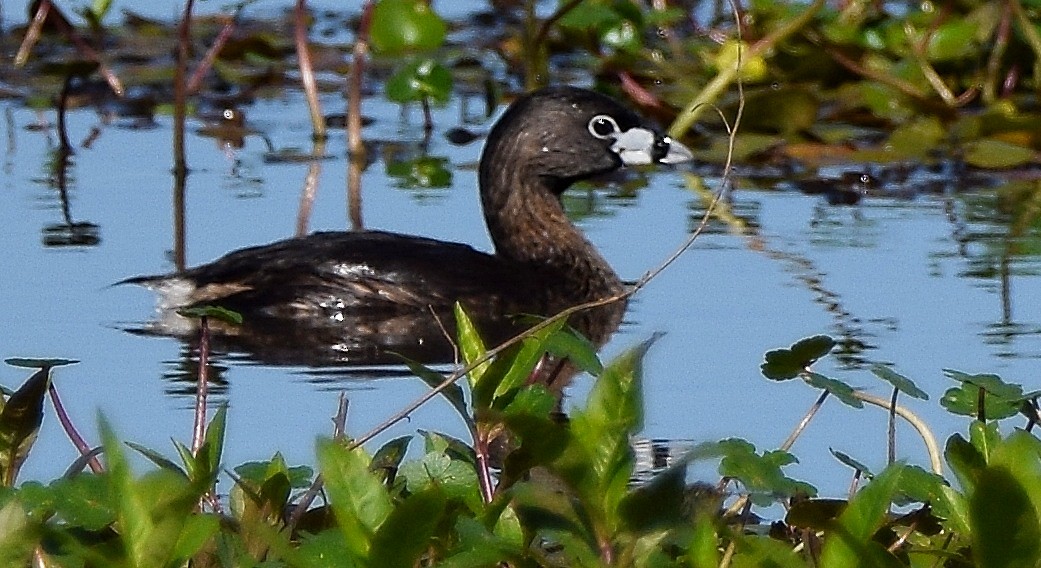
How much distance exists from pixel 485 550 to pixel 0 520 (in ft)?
2.11

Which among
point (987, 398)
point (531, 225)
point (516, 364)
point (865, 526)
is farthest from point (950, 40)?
point (865, 526)

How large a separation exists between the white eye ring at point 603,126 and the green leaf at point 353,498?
6.18 meters

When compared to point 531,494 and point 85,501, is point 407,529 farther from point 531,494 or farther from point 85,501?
point 85,501

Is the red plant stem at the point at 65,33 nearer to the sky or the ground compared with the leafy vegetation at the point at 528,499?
nearer to the ground

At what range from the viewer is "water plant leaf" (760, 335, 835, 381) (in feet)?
11.3

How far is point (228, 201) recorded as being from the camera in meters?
9.33

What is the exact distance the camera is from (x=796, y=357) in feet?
11.4

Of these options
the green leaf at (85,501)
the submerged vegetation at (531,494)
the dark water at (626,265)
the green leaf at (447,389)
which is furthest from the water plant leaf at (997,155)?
the green leaf at (85,501)

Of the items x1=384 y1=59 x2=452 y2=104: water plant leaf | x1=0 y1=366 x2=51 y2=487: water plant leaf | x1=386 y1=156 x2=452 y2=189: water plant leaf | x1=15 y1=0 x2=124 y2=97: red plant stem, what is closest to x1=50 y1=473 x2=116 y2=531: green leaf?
x1=0 y1=366 x2=51 y2=487: water plant leaf

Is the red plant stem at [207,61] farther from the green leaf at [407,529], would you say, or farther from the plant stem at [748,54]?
the green leaf at [407,529]

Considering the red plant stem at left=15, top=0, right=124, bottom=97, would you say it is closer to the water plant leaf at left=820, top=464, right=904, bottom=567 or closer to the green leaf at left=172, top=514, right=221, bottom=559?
the green leaf at left=172, top=514, right=221, bottom=559

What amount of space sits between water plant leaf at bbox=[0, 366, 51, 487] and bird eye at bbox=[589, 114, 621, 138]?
555cm

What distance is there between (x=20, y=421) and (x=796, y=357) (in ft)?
3.53

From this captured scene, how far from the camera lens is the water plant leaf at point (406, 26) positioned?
38.7 ft
